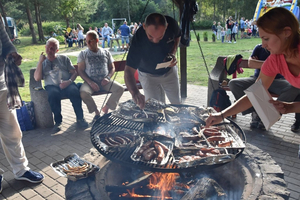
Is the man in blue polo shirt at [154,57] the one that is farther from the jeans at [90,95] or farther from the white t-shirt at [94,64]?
the white t-shirt at [94,64]

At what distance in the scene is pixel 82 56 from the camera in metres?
5.31

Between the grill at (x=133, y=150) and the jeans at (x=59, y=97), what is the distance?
2198 millimetres

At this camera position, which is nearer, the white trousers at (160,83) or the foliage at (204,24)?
the white trousers at (160,83)

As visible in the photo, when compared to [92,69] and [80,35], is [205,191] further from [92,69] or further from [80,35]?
[80,35]

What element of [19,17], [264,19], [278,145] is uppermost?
[19,17]

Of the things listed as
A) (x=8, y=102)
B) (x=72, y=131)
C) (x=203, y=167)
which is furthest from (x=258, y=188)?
(x=72, y=131)

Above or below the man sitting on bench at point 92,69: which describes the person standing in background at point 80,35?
above

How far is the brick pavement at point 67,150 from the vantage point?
10.2 ft

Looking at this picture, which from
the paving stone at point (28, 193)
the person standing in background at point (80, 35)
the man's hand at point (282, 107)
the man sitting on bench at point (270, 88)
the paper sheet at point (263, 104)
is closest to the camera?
the paper sheet at point (263, 104)

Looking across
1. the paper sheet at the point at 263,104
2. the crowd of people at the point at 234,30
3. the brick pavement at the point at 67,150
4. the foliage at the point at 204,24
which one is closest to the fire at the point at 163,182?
the brick pavement at the point at 67,150

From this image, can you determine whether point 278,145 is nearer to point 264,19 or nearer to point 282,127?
point 282,127

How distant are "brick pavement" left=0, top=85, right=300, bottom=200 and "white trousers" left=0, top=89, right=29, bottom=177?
29 cm

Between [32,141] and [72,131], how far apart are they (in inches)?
29.9

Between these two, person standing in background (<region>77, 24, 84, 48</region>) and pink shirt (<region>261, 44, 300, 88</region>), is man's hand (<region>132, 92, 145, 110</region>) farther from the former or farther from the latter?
person standing in background (<region>77, 24, 84, 48</region>)
